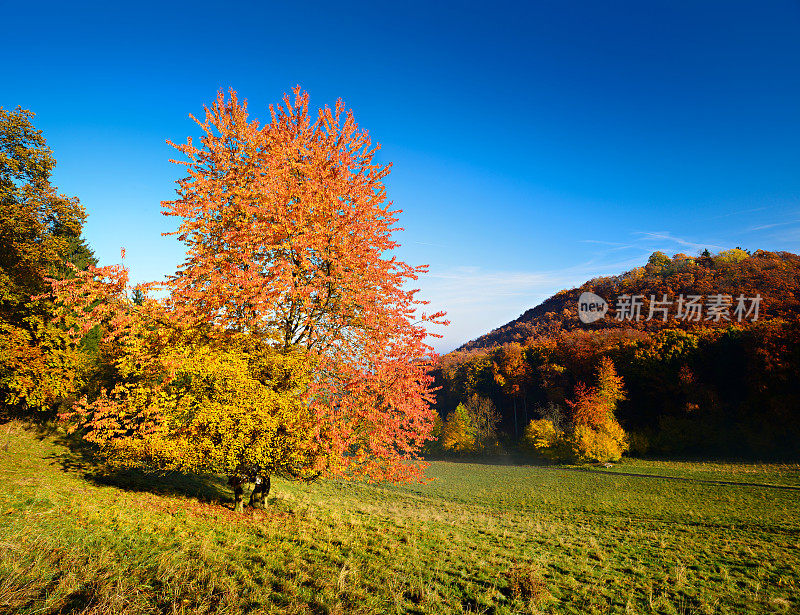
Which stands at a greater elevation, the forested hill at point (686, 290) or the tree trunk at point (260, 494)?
the forested hill at point (686, 290)

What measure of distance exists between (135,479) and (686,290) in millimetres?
91370

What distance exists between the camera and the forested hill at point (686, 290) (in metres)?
59.4

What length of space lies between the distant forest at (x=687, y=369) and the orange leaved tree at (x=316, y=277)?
51.8 m

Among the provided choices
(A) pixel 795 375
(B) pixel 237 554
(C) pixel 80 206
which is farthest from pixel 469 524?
(A) pixel 795 375

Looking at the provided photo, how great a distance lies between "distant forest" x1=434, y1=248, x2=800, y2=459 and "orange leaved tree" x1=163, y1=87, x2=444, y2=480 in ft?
170

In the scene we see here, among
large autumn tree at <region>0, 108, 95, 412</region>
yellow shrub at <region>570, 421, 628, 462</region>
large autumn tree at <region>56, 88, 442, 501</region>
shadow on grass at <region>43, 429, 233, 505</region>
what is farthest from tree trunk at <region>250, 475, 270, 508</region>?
yellow shrub at <region>570, 421, 628, 462</region>

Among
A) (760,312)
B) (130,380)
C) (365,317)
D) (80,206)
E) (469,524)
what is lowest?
(469,524)

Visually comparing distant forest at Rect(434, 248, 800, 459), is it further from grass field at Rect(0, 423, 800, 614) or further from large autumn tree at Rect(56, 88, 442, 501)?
large autumn tree at Rect(56, 88, 442, 501)

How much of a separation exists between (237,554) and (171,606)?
2.79 meters

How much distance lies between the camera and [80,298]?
A: 7859mm

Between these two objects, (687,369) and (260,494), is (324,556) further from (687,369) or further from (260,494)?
(687,369)

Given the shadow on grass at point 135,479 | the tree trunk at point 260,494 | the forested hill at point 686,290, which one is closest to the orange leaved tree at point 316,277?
the tree trunk at point 260,494

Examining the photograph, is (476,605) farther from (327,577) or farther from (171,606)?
(171,606)

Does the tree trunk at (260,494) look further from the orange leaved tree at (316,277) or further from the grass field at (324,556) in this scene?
the orange leaved tree at (316,277)
